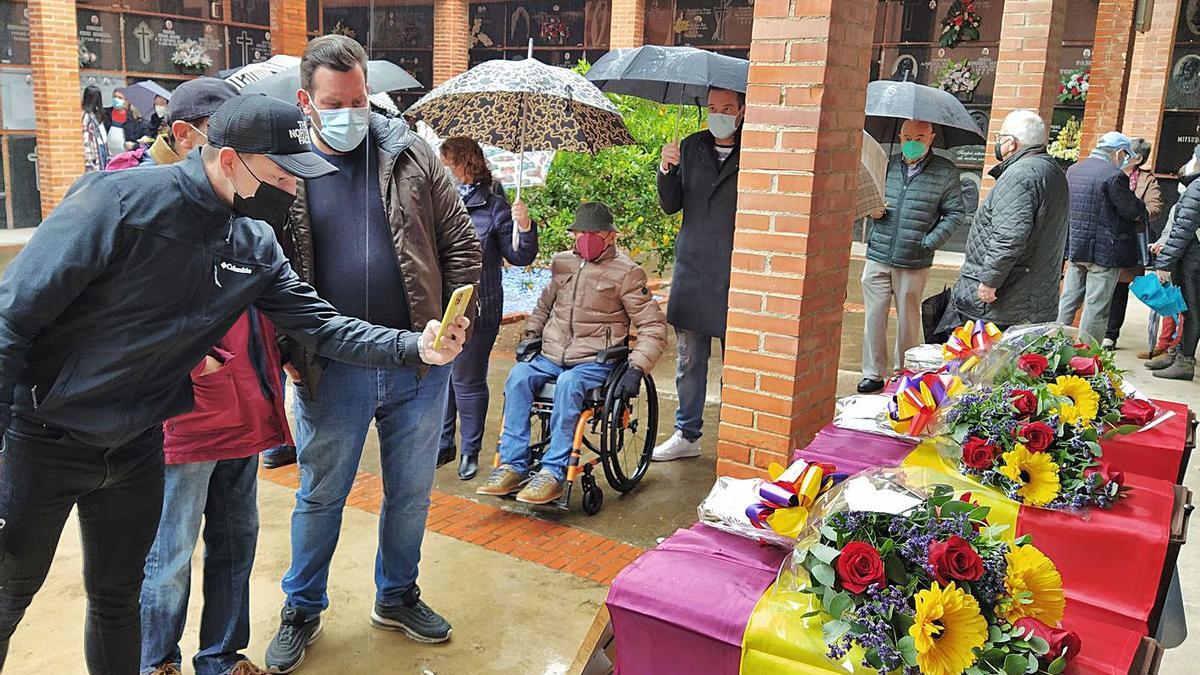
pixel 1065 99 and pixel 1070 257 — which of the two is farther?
pixel 1065 99

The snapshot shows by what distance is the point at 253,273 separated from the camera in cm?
228

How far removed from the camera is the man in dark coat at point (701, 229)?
4586mm

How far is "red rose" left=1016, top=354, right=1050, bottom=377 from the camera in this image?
304 centimetres

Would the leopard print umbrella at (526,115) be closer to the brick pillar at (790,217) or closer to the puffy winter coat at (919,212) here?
the brick pillar at (790,217)

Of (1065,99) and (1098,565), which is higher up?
(1065,99)

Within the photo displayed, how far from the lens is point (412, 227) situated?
9.32ft

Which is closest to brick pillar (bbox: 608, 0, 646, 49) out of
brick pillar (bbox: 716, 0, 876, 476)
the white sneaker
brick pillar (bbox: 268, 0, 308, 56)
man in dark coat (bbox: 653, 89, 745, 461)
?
brick pillar (bbox: 268, 0, 308, 56)

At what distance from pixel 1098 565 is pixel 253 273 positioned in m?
2.23

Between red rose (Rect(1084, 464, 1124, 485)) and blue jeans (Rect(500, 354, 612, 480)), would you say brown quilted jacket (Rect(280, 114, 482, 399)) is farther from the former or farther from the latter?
red rose (Rect(1084, 464, 1124, 485))

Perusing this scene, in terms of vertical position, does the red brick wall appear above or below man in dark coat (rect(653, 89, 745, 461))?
above

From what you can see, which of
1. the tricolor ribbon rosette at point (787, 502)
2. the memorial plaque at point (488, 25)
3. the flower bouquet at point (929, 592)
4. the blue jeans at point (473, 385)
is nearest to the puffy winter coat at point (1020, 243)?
the blue jeans at point (473, 385)

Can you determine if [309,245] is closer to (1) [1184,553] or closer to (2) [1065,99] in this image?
(1) [1184,553]

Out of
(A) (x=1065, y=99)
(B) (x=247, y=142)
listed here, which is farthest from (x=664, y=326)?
(A) (x=1065, y=99)

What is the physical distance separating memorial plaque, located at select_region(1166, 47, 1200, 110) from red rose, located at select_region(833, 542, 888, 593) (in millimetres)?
13129
